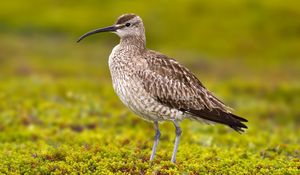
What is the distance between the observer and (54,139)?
16.0m

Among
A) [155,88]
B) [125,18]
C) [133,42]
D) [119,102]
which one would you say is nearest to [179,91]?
[155,88]

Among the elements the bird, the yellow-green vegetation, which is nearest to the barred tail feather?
the bird

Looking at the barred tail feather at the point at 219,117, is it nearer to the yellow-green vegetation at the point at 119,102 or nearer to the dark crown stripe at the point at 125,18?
the yellow-green vegetation at the point at 119,102

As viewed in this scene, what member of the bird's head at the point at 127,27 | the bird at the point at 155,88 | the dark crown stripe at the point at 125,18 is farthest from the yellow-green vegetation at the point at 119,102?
the dark crown stripe at the point at 125,18

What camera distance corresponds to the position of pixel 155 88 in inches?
479

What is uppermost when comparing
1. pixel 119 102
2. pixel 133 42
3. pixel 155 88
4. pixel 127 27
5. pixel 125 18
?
pixel 125 18

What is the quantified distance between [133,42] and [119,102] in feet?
33.6

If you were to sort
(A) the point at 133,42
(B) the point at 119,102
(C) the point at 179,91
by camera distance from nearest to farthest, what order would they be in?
(C) the point at 179,91 → (A) the point at 133,42 → (B) the point at 119,102

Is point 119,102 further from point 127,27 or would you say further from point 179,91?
point 179,91

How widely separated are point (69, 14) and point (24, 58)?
614 inches

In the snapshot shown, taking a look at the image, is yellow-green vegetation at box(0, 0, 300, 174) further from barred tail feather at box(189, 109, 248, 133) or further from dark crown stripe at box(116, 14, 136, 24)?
dark crown stripe at box(116, 14, 136, 24)

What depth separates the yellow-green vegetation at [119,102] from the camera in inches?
499

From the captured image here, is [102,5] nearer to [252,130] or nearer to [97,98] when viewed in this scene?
[97,98]

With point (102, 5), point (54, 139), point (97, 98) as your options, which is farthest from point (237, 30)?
point (54, 139)
